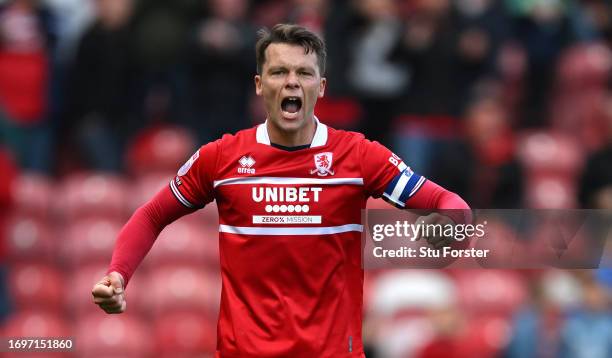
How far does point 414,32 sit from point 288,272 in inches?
253

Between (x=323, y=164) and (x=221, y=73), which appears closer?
(x=323, y=164)

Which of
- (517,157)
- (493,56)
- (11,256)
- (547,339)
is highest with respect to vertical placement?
(493,56)

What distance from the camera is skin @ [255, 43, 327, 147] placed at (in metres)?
5.29

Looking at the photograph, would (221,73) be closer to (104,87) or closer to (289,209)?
(104,87)

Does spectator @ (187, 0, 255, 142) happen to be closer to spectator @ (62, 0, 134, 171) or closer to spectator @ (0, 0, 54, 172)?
spectator @ (62, 0, 134, 171)

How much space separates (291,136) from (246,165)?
209mm

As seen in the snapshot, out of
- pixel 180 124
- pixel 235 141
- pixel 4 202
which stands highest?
pixel 180 124

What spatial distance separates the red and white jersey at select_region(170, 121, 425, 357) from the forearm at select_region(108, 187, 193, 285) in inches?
2.1

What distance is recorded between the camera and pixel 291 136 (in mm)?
5387

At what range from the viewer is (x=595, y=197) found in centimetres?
1157

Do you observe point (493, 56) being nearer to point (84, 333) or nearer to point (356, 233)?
point (84, 333)

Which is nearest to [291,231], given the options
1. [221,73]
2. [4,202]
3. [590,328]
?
[590,328]

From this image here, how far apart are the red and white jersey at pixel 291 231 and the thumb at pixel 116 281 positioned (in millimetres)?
421

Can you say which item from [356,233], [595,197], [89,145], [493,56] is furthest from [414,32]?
[356,233]
